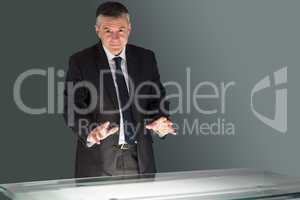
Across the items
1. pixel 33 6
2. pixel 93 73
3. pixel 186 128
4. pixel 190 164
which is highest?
pixel 33 6

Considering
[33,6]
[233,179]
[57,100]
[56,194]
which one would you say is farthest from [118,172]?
[33,6]

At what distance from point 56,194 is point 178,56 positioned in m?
2.67

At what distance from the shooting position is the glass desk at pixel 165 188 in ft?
5.31

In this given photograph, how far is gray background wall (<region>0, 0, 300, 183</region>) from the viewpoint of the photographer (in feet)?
13.0

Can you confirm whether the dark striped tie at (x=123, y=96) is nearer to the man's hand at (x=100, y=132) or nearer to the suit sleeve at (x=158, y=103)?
the suit sleeve at (x=158, y=103)

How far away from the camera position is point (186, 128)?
424 cm

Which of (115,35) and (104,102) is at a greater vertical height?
(115,35)

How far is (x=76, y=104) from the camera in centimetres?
274

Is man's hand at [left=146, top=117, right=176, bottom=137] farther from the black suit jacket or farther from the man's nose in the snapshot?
the man's nose

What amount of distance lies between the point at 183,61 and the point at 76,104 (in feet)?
5.30

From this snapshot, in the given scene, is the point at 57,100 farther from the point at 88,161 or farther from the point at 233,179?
the point at 233,179

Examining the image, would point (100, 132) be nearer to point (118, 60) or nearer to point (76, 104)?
point (76, 104)

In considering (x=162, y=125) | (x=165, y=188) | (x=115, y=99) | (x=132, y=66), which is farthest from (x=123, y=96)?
(x=165, y=188)

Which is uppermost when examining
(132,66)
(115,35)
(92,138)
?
(115,35)
